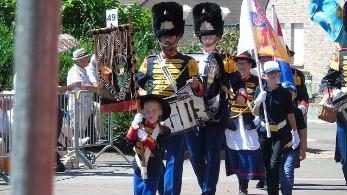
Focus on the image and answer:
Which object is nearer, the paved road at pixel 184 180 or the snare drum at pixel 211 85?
the snare drum at pixel 211 85

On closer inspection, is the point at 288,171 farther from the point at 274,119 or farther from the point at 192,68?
the point at 192,68

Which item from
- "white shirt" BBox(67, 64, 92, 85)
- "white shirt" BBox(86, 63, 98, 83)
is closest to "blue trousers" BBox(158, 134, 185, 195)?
"white shirt" BBox(67, 64, 92, 85)

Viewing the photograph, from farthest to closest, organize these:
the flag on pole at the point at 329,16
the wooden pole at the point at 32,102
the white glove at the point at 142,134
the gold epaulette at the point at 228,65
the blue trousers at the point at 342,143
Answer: the flag on pole at the point at 329,16, the blue trousers at the point at 342,143, the gold epaulette at the point at 228,65, the white glove at the point at 142,134, the wooden pole at the point at 32,102

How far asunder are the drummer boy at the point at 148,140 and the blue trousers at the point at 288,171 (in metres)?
2.22

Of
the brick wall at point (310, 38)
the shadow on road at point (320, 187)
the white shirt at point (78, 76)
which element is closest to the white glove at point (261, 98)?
the shadow on road at point (320, 187)

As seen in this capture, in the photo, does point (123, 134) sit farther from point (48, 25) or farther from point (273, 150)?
point (48, 25)

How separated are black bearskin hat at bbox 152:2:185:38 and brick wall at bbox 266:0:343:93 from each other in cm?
3234

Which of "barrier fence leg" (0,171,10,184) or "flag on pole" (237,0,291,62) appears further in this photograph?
"barrier fence leg" (0,171,10,184)

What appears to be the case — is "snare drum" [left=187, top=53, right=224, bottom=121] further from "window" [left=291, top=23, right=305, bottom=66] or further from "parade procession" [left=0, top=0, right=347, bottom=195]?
"window" [left=291, top=23, right=305, bottom=66]

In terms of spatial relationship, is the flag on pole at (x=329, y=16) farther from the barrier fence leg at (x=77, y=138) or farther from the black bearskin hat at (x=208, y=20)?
the barrier fence leg at (x=77, y=138)

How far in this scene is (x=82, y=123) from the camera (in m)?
13.5

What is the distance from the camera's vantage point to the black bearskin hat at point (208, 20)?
31.0 ft

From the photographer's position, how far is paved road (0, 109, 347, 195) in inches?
436

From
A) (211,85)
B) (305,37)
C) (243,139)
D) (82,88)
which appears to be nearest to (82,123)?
(82,88)
